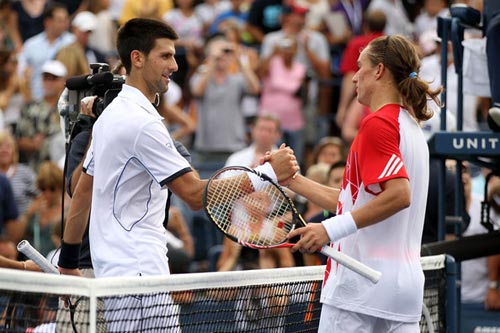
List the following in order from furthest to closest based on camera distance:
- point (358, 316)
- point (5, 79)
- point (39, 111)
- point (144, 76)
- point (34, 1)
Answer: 1. point (34, 1)
2. point (5, 79)
3. point (39, 111)
4. point (144, 76)
5. point (358, 316)

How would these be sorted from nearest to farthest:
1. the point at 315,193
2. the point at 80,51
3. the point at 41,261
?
the point at 41,261 → the point at 315,193 → the point at 80,51

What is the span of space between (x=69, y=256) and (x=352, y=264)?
160 cm

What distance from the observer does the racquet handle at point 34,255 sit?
18.4ft

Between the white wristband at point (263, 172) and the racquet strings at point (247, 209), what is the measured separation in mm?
16

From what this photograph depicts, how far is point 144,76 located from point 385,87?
1141 mm

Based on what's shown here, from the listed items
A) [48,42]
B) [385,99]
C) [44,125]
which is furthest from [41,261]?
[48,42]

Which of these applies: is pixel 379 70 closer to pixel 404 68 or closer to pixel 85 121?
pixel 404 68

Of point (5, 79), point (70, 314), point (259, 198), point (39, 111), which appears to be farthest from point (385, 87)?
point (5, 79)

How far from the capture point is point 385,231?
18.3 ft

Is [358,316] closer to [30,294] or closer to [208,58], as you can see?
[30,294]

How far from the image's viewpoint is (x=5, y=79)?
14.9 metres

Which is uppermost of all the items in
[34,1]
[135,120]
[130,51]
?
[34,1]

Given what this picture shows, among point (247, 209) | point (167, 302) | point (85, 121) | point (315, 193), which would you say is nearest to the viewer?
point (167, 302)

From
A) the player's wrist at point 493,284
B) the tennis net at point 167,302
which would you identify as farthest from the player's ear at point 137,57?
the player's wrist at point 493,284
